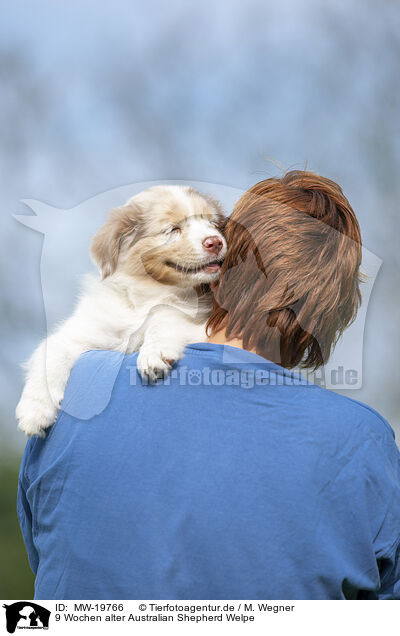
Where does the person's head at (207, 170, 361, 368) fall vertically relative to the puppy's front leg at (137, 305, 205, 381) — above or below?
above

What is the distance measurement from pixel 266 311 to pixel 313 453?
0.42 meters

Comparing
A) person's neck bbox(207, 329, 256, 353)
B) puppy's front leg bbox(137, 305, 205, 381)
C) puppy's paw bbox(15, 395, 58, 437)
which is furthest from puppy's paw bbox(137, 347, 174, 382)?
puppy's paw bbox(15, 395, 58, 437)

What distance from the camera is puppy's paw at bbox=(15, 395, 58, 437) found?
5.62 ft

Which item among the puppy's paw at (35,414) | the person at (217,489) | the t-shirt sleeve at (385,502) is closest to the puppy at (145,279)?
the puppy's paw at (35,414)

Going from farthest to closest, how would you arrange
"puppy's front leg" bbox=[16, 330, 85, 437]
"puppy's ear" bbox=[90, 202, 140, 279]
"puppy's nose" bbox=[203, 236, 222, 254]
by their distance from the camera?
"puppy's ear" bbox=[90, 202, 140, 279] → "puppy's nose" bbox=[203, 236, 222, 254] → "puppy's front leg" bbox=[16, 330, 85, 437]

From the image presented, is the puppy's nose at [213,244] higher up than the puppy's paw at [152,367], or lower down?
higher up

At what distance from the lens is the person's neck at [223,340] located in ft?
5.28

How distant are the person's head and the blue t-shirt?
0.57ft

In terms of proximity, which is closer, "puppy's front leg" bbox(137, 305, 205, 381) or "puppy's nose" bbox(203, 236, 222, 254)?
"puppy's front leg" bbox(137, 305, 205, 381)

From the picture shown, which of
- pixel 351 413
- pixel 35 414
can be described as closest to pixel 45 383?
pixel 35 414

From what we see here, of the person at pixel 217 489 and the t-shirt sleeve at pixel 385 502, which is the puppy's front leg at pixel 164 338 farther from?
the t-shirt sleeve at pixel 385 502
